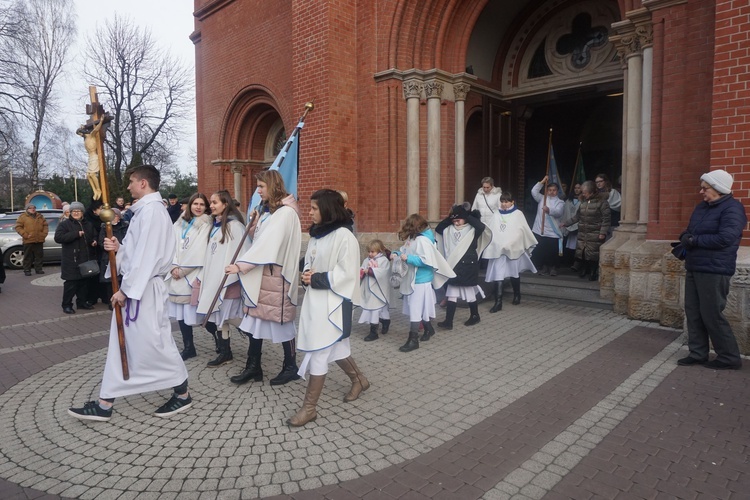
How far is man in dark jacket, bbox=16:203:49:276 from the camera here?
43.7ft

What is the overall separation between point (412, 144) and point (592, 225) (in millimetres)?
3758

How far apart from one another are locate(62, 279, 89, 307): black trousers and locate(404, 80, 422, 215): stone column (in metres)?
6.17

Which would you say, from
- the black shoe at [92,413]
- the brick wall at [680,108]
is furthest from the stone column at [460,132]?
the black shoe at [92,413]

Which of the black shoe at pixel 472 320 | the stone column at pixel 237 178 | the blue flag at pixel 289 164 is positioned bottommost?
the black shoe at pixel 472 320

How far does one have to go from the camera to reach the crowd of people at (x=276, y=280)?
383cm

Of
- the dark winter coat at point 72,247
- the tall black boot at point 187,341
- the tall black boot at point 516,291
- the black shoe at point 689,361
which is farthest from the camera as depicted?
the dark winter coat at point 72,247

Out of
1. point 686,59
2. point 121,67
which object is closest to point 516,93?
point 686,59

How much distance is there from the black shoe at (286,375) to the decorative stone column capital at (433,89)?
22.7ft

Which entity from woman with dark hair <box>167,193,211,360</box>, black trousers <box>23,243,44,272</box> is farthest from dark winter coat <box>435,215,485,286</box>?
black trousers <box>23,243,44,272</box>

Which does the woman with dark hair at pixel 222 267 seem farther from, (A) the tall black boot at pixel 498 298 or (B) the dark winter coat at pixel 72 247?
(B) the dark winter coat at pixel 72 247

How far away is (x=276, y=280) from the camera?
4383 mm

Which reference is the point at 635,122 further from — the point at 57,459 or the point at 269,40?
the point at 269,40

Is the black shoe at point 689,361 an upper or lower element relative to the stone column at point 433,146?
lower

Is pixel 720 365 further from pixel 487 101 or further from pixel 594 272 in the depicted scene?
pixel 487 101
